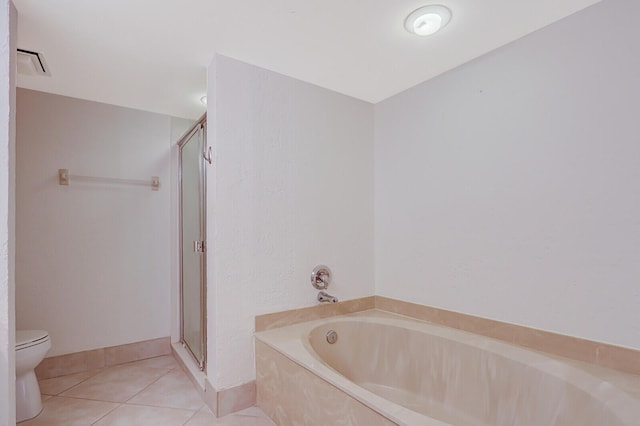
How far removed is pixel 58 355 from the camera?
2.21m

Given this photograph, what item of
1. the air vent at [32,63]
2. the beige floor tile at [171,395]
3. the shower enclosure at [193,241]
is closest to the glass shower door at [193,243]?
the shower enclosure at [193,241]

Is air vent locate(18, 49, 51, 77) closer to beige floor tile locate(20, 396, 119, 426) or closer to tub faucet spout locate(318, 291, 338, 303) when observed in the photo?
beige floor tile locate(20, 396, 119, 426)

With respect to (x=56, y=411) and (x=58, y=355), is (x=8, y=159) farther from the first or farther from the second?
(x=58, y=355)

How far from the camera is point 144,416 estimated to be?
5.68 ft

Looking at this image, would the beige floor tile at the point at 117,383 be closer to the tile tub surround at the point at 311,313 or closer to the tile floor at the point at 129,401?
the tile floor at the point at 129,401

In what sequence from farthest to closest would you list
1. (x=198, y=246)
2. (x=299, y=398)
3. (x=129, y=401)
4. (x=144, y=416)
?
(x=198, y=246) < (x=129, y=401) < (x=144, y=416) < (x=299, y=398)

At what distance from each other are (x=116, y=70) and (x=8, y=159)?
0.86 metres

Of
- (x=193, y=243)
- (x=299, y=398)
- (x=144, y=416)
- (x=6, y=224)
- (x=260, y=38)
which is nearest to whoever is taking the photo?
(x=6, y=224)

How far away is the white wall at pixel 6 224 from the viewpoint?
4.21 ft

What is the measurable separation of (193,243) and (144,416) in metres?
1.06

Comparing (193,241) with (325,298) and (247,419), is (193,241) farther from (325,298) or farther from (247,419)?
(247,419)

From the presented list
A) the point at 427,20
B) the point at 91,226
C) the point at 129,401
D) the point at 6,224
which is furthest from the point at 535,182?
the point at 91,226

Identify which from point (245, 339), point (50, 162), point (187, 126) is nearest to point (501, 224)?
point (245, 339)

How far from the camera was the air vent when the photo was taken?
1711 millimetres
